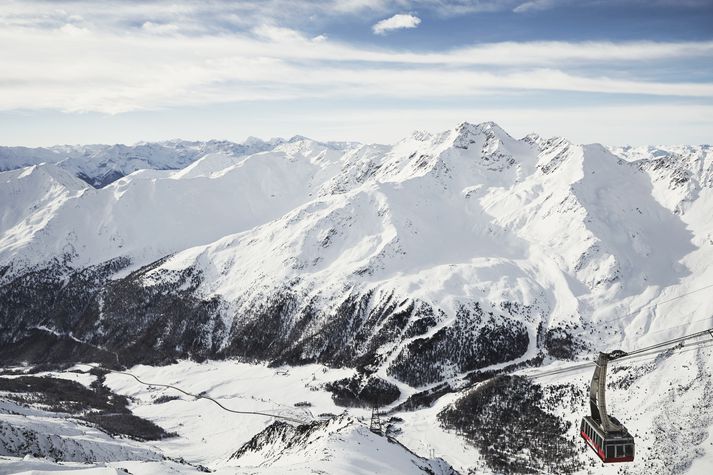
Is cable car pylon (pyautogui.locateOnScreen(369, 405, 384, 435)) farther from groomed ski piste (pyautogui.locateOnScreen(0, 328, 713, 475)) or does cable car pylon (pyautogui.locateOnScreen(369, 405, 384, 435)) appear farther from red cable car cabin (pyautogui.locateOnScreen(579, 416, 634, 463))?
red cable car cabin (pyautogui.locateOnScreen(579, 416, 634, 463))

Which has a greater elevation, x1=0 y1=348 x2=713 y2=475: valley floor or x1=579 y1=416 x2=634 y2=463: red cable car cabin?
x1=579 y1=416 x2=634 y2=463: red cable car cabin

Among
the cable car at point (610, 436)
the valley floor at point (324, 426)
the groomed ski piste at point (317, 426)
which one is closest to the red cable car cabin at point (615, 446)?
the cable car at point (610, 436)

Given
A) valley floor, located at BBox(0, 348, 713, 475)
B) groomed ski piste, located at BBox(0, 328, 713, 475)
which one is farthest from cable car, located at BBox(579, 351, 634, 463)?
valley floor, located at BBox(0, 348, 713, 475)

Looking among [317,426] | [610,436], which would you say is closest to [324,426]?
[317,426]

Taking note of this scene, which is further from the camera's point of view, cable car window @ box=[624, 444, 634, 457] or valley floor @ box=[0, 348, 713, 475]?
valley floor @ box=[0, 348, 713, 475]

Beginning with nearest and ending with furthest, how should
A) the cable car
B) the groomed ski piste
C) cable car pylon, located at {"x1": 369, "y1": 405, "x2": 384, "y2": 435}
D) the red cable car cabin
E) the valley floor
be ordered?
the cable car, the red cable car cabin, the valley floor, the groomed ski piste, cable car pylon, located at {"x1": 369, "y1": 405, "x2": 384, "y2": 435}

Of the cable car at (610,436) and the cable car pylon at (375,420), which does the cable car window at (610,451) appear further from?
the cable car pylon at (375,420)

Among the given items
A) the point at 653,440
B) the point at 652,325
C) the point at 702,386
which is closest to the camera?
the point at 653,440

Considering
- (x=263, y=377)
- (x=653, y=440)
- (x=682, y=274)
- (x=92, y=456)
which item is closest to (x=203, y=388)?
(x=263, y=377)

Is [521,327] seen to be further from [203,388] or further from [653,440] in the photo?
[203,388]

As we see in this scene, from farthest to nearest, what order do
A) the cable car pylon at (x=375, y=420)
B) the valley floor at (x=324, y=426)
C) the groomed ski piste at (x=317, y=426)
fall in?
the cable car pylon at (x=375, y=420)
the groomed ski piste at (x=317, y=426)
the valley floor at (x=324, y=426)

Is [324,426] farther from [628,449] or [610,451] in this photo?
[628,449]
